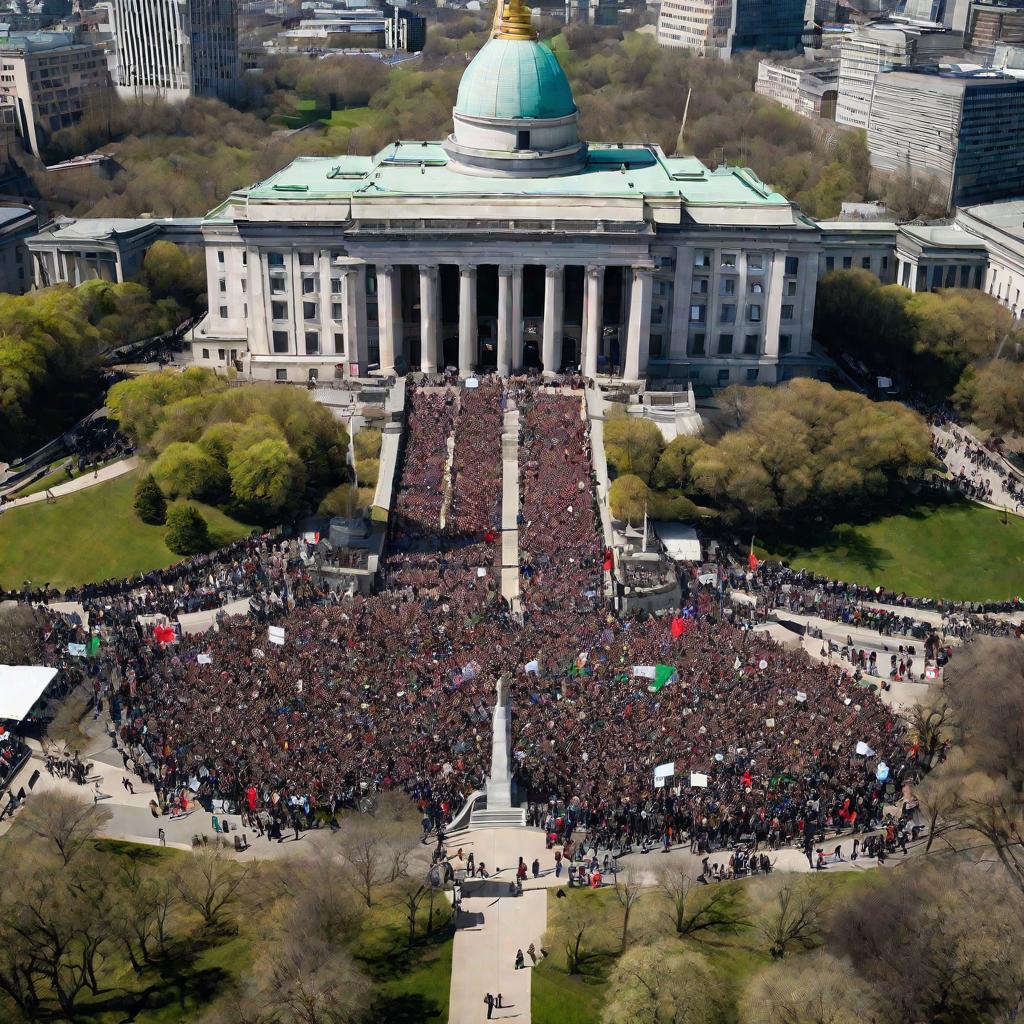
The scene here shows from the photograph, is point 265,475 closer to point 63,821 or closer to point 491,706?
point 491,706

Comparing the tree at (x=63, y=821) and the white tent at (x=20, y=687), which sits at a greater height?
the tree at (x=63, y=821)

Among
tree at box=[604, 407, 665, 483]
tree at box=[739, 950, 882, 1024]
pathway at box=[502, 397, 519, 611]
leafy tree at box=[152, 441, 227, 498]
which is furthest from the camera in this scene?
tree at box=[604, 407, 665, 483]

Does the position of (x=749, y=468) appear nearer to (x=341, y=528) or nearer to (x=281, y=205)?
(x=341, y=528)

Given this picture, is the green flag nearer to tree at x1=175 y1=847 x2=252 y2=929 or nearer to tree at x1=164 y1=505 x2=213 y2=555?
tree at x1=175 y1=847 x2=252 y2=929

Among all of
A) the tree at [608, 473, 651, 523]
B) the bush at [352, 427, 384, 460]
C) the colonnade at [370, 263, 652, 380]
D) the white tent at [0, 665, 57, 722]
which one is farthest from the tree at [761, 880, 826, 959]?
the colonnade at [370, 263, 652, 380]

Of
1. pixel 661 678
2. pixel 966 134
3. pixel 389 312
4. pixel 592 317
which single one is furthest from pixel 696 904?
pixel 966 134

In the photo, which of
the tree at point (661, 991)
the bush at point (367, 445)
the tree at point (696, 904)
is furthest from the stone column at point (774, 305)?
the tree at point (661, 991)

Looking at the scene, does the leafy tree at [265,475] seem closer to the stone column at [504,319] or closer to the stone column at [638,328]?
the stone column at [504,319]
